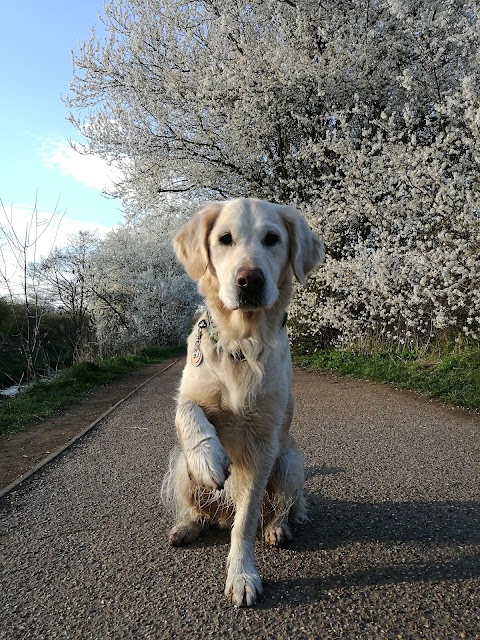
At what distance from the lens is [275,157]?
13.1 m

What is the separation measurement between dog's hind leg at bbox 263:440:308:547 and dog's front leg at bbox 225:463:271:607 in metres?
0.33

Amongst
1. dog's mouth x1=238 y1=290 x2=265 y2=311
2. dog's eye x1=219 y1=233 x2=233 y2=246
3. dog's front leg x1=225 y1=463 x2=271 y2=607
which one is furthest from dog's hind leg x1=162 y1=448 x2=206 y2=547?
dog's eye x1=219 y1=233 x2=233 y2=246

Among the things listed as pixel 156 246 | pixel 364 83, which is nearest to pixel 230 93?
pixel 364 83

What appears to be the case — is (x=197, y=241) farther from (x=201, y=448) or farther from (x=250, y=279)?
(x=201, y=448)

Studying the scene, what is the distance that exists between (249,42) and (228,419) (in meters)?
11.7

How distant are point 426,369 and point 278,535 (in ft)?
20.1

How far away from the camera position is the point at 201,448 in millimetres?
2408

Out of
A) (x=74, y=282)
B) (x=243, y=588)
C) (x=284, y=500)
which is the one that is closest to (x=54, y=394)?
(x=284, y=500)

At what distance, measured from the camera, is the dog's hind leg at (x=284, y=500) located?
287 cm

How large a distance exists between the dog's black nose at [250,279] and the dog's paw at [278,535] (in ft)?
4.58

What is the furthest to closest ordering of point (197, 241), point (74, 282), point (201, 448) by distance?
point (74, 282), point (197, 241), point (201, 448)

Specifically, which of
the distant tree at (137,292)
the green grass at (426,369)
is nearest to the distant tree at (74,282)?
the distant tree at (137,292)

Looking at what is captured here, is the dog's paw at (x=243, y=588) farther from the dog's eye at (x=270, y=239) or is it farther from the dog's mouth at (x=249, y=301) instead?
the dog's eye at (x=270, y=239)

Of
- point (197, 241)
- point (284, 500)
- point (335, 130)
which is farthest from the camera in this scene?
point (335, 130)
